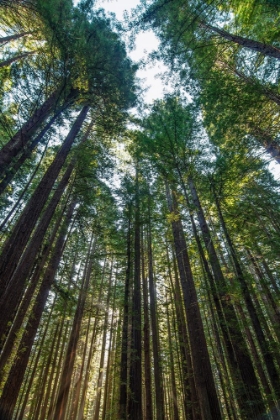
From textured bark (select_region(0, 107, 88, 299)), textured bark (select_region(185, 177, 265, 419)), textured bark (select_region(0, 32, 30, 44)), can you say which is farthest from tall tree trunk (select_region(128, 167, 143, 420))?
textured bark (select_region(0, 32, 30, 44))

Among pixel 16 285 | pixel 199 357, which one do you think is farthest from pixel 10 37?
pixel 199 357

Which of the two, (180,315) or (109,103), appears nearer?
(109,103)

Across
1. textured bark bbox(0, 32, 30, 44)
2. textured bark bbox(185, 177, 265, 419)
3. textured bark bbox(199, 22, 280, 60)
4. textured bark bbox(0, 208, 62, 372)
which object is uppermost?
textured bark bbox(0, 32, 30, 44)

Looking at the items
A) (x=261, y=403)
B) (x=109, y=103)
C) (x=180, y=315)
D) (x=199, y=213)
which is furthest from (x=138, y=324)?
(x=109, y=103)

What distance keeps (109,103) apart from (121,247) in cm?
641

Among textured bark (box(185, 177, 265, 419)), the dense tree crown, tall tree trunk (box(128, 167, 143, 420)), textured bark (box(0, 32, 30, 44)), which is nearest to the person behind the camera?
textured bark (box(185, 177, 265, 419))

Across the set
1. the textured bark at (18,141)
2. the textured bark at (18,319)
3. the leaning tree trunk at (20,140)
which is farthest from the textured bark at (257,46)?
the textured bark at (18,319)

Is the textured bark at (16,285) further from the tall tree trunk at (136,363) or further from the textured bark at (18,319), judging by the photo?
the tall tree trunk at (136,363)

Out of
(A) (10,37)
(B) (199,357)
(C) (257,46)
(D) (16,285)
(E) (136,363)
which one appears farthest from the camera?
(A) (10,37)

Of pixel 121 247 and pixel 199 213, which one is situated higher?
pixel 121 247

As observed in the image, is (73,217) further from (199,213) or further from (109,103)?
(199,213)

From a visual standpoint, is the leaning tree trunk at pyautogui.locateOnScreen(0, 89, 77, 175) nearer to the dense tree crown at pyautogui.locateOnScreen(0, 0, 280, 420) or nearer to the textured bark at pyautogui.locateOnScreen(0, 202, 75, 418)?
the dense tree crown at pyautogui.locateOnScreen(0, 0, 280, 420)

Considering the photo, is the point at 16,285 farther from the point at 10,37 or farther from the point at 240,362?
the point at 10,37

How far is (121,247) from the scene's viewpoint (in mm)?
10359
